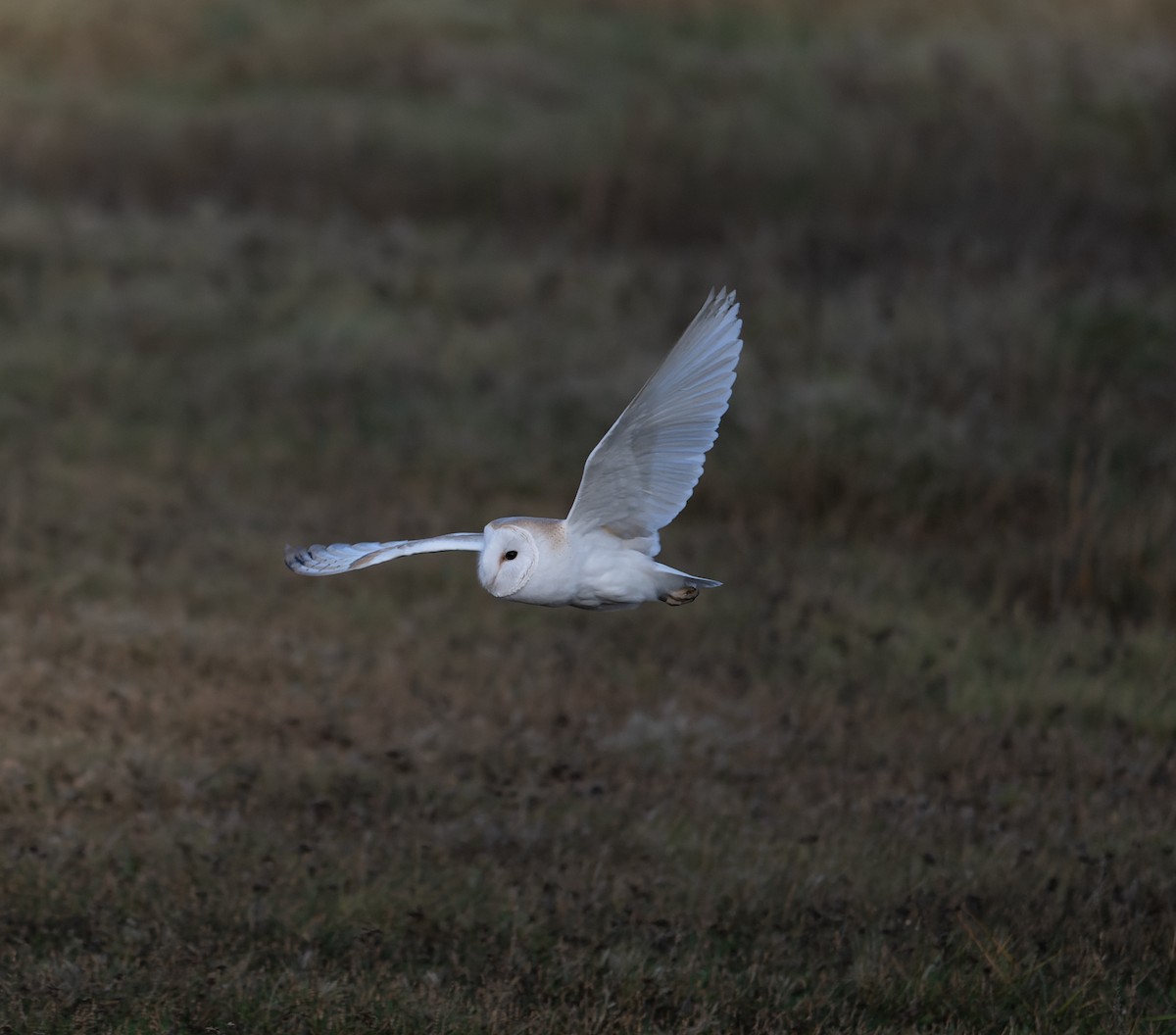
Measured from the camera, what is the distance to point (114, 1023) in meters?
5.52

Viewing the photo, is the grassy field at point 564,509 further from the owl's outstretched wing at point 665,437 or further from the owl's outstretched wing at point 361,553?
the owl's outstretched wing at point 665,437

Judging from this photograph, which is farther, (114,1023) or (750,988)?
(750,988)

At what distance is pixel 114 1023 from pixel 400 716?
3.64 meters

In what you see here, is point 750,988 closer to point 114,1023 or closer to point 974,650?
point 114,1023

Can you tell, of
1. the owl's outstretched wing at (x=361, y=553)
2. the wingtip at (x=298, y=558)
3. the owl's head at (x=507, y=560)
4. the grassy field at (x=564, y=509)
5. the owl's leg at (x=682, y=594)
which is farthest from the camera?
the grassy field at (x=564, y=509)

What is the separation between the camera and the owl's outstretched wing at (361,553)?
228 inches

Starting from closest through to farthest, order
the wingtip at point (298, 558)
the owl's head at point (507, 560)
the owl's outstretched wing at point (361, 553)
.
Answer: the owl's head at point (507, 560)
the owl's outstretched wing at point (361, 553)
the wingtip at point (298, 558)

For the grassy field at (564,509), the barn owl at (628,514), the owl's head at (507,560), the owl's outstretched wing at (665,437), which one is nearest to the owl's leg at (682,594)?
the barn owl at (628,514)

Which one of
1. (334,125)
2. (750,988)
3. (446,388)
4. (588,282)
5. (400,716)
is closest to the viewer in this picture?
(750,988)

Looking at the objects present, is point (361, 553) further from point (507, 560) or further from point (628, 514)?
point (628, 514)

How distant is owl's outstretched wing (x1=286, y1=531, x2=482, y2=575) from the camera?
580 cm

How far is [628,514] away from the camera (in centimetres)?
601

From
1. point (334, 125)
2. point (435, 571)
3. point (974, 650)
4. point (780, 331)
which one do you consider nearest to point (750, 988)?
point (974, 650)

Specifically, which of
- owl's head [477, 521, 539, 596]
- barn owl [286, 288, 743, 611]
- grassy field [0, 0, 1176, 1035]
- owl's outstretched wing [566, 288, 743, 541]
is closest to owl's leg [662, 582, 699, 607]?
barn owl [286, 288, 743, 611]
